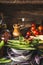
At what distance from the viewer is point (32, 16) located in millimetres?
3393

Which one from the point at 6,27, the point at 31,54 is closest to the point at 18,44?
the point at 31,54

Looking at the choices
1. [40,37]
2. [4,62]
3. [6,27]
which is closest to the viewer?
[4,62]

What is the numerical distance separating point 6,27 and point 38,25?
40cm

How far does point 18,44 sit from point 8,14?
67cm

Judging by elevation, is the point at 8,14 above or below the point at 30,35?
above

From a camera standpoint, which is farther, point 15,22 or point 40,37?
point 15,22

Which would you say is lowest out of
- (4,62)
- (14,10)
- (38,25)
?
(4,62)

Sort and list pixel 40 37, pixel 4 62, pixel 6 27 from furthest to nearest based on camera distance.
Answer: pixel 6 27
pixel 40 37
pixel 4 62

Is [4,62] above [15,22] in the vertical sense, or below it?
below

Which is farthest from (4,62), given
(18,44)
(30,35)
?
(30,35)

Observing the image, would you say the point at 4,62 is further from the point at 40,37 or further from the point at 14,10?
the point at 14,10

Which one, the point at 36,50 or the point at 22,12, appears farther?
the point at 22,12

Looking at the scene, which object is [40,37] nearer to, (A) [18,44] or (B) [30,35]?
(B) [30,35]

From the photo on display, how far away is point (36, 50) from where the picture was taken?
2.84 meters
